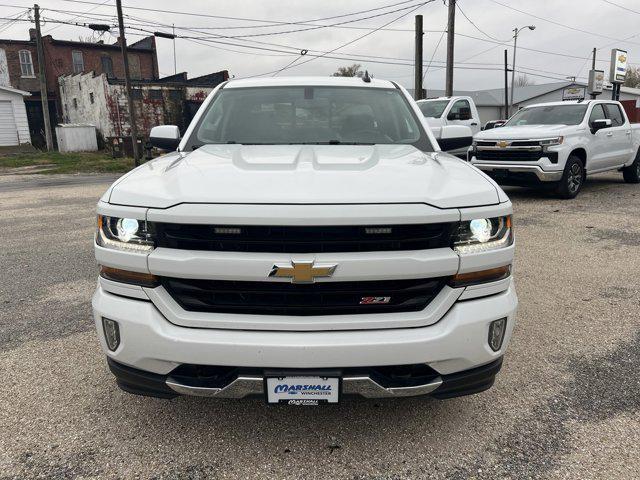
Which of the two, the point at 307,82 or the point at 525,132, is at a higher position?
the point at 307,82

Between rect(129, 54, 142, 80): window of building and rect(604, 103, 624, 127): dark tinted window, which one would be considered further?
rect(129, 54, 142, 80): window of building

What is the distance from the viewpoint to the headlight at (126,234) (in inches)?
85.9

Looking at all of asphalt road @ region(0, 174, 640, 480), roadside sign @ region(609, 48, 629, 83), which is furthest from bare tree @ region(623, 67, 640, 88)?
asphalt road @ region(0, 174, 640, 480)

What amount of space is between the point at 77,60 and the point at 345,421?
39.9 metres

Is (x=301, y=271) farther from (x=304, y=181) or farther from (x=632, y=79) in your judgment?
(x=632, y=79)

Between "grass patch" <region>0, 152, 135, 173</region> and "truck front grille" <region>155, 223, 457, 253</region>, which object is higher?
"truck front grille" <region>155, 223, 457, 253</region>

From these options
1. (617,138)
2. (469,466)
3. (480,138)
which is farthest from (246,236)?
(617,138)

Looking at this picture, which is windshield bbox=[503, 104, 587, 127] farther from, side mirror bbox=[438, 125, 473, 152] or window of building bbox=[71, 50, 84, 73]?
window of building bbox=[71, 50, 84, 73]

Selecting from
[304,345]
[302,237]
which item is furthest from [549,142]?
[304,345]

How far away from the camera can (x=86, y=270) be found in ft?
18.0

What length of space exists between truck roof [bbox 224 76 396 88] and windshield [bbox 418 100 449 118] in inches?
363

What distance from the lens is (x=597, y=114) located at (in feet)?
33.0

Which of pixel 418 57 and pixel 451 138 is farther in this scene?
pixel 418 57

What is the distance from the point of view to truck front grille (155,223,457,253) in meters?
2.09
